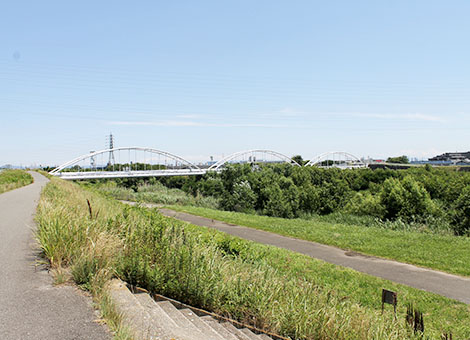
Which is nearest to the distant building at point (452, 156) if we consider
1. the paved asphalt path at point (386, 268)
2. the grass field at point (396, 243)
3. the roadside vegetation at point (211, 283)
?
the grass field at point (396, 243)

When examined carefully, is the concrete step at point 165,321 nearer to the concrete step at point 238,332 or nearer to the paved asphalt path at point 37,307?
the concrete step at point 238,332

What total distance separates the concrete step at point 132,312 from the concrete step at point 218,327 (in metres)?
0.83

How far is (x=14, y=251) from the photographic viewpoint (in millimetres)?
5891

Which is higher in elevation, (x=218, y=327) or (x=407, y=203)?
(x=218, y=327)

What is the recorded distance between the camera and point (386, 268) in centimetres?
857

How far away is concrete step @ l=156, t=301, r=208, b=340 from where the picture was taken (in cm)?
341

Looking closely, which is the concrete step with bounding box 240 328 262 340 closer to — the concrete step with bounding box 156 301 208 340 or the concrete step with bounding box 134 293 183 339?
the concrete step with bounding box 156 301 208 340

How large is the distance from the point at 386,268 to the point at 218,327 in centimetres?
608

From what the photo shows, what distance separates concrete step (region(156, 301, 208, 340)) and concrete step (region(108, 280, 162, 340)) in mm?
363

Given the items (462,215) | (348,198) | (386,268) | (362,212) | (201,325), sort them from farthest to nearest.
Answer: (348,198) → (362,212) → (462,215) → (386,268) → (201,325)

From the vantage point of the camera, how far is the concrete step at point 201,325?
3.52m

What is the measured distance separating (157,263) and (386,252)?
24.9ft

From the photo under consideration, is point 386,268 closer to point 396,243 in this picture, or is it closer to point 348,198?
point 396,243

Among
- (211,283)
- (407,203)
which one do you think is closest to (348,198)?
(407,203)
